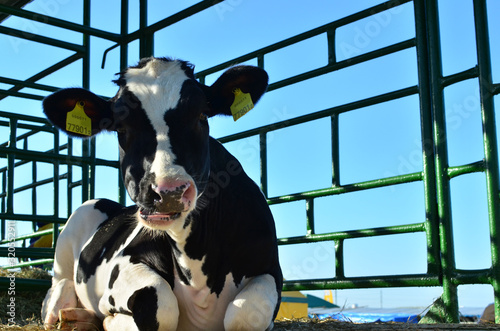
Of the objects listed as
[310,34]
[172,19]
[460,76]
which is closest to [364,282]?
[460,76]

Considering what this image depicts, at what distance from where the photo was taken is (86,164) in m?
6.14

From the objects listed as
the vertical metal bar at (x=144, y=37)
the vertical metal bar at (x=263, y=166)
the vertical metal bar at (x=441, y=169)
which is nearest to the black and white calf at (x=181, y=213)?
the vertical metal bar at (x=441, y=169)

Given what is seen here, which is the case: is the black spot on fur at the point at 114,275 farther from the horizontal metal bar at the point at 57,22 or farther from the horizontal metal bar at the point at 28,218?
the horizontal metal bar at the point at 57,22

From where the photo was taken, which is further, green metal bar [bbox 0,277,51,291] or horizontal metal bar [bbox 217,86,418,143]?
green metal bar [bbox 0,277,51,291]

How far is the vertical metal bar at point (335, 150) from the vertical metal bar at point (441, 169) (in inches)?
32.7

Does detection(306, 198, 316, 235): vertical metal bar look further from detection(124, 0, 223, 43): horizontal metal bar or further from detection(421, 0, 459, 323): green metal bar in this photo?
detection(124, 0, 223, 43): horizontal metal bar

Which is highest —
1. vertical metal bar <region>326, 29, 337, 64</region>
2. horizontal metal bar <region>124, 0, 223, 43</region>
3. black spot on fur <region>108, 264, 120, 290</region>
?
horizontal metal bar <region>124, 0, 223, 43</region>

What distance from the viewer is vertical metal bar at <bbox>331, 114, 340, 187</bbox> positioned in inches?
188

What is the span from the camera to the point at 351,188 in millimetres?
4652

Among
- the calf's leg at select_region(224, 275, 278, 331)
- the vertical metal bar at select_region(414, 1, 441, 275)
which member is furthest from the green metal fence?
the calf's leg at select_region(224, 275, 278, 331)

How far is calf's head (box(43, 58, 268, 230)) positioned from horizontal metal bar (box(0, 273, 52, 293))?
2.37 meters

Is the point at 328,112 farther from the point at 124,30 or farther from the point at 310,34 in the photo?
the point at 124,30

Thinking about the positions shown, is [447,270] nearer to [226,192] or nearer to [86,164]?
[226,192]

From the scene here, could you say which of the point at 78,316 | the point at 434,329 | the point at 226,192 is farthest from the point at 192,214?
the point at 434,329
